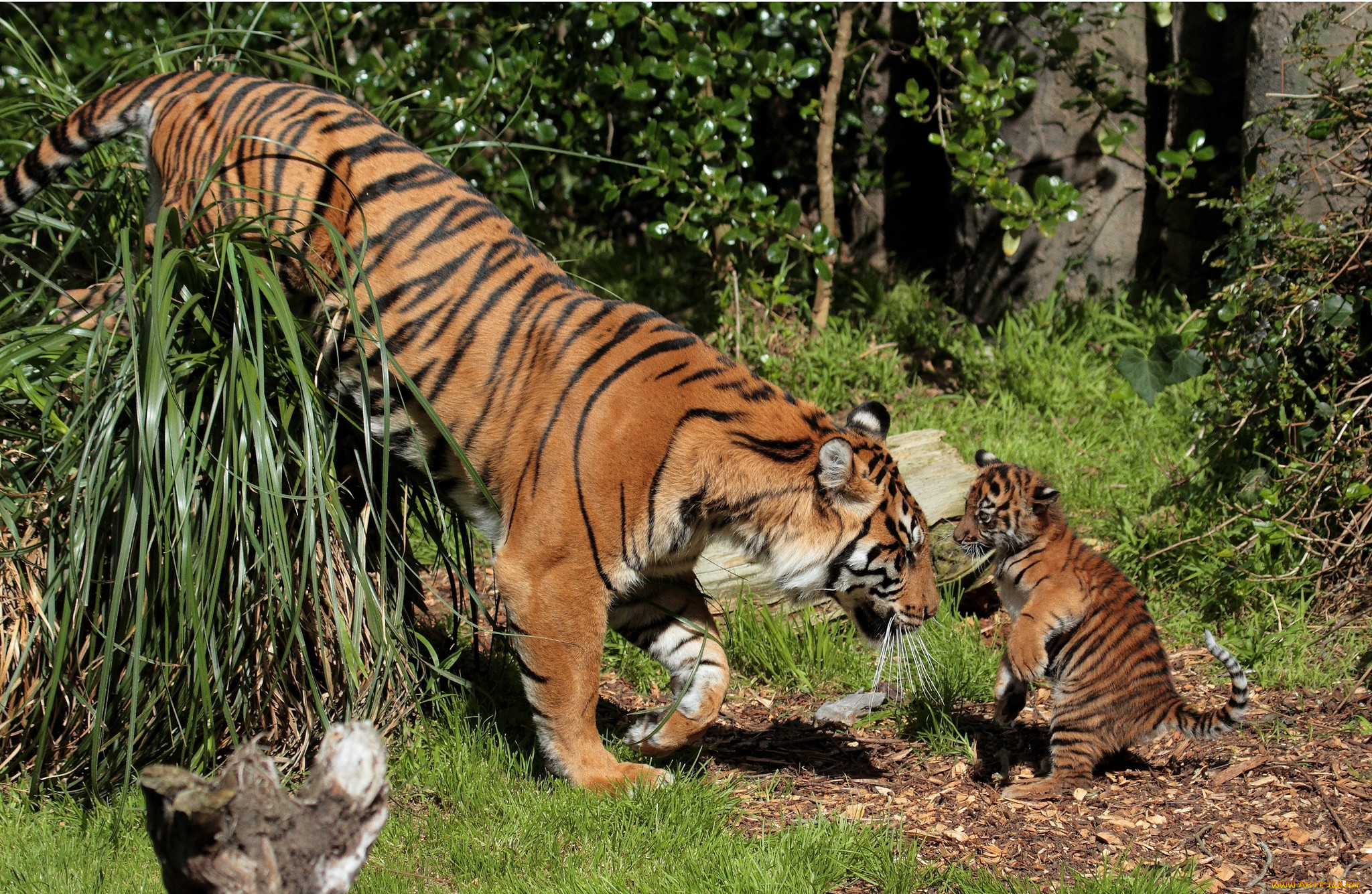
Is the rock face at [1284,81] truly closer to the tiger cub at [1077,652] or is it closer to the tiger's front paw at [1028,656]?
the tiger cub at [1077,652]

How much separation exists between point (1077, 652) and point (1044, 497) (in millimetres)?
491

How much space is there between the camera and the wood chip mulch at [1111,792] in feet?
10.3

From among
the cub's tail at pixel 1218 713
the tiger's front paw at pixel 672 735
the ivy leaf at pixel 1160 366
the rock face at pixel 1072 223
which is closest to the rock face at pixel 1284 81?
the ivy leaf at pixel 1160 366

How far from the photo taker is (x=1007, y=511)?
378cm

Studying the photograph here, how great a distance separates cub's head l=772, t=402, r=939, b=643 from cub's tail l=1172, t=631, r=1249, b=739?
2.60 ft

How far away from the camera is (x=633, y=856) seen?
10.2 feet

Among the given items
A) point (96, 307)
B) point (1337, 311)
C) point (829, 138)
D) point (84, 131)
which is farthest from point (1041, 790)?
point (829, 138)

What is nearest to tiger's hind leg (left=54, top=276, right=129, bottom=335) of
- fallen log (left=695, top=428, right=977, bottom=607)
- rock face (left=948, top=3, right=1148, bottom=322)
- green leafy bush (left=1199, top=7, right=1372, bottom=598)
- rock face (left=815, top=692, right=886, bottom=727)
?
fallen log (left=695, top=428, right=977, bottom=607)

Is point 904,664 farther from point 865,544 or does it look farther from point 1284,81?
point 1284,81

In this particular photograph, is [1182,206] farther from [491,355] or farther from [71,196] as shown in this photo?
[71,196]

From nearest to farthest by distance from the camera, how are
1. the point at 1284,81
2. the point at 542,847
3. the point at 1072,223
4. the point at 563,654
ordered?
the point at 542,847 → the point at 563,654 → the point at 1284,81 → the point at 1072,223

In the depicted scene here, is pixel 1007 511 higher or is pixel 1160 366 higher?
pixel 1160 366

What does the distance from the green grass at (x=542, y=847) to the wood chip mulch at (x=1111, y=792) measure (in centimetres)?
17

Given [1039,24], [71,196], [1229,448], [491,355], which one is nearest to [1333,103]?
[1229,448]
